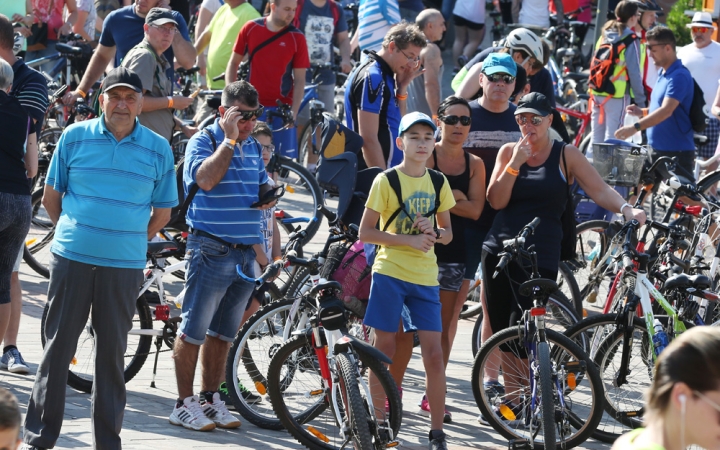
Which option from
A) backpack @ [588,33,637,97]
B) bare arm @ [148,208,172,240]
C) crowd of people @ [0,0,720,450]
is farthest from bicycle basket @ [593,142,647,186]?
bare arm @ [148,208,172,240]

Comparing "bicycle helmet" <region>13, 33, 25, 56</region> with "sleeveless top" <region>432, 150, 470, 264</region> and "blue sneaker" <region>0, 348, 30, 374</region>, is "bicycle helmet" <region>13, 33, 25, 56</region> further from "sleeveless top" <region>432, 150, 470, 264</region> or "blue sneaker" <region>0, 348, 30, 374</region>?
"sleeveless top" <region>432, 150, 470, 264</region>

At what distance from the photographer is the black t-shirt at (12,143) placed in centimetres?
639

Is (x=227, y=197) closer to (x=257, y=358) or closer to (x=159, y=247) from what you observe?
(x=159, y=247)

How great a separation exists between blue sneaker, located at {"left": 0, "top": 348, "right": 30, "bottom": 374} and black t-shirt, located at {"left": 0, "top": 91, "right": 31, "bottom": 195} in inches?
45.7

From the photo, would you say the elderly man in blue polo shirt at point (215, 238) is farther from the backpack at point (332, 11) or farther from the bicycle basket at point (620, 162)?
the backpack at point (332, 11)

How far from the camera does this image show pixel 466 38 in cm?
1792

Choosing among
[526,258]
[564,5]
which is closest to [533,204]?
[526,258]

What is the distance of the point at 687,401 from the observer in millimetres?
2891

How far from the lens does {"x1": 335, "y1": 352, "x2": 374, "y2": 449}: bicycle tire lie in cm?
559

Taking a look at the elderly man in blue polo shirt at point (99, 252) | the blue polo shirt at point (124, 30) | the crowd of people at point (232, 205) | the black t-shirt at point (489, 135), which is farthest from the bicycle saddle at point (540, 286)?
the blue polo shirt at point (124, 30)

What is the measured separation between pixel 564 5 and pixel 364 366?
14.5m

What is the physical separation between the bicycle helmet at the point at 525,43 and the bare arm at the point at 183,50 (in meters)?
2.79

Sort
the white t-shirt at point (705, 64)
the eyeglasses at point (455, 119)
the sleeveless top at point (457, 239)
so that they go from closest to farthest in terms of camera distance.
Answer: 1. the eyeglasses at point (455, 119)
2. the sleeveless top at point (457, 239)
3. the white t-shirt at point (705, 64)

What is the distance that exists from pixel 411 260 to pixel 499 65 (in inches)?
67.7
